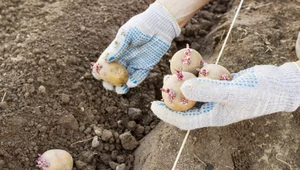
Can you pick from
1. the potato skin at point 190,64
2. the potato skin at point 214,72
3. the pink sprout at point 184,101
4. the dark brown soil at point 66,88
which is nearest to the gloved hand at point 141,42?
the dark brown soil at point 66,88

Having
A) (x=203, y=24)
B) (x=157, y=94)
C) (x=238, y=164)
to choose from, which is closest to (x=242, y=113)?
(x=238, y=164)

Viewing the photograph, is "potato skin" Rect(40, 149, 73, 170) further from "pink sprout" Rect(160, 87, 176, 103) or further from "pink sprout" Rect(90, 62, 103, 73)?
"pink sprout" Rect(160, 87, 176, 103)

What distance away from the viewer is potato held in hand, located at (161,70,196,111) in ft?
6.07

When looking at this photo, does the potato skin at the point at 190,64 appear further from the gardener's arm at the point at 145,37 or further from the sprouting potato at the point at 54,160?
the sprouting potato at the point at 54,160

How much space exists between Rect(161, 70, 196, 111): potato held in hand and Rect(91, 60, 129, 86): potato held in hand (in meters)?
0.52

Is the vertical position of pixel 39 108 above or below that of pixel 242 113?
below

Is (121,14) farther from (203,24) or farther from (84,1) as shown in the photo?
(203,24)

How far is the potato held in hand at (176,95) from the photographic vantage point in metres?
1.85

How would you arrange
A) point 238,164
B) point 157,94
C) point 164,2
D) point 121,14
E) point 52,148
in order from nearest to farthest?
1. point 238,164
2. point 52,148
3. point 164,2
4. point 157,94
5. point 121,14

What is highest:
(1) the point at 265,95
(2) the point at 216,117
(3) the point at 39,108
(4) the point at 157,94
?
(1) the point at 265,95

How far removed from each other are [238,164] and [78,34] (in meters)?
1.39

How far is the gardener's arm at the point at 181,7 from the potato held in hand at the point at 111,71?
0.47 m

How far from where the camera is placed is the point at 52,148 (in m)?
2.13

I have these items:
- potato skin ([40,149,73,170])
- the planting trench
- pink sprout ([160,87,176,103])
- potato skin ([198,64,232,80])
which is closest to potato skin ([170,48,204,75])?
potato skin ([198,64,232,80])
